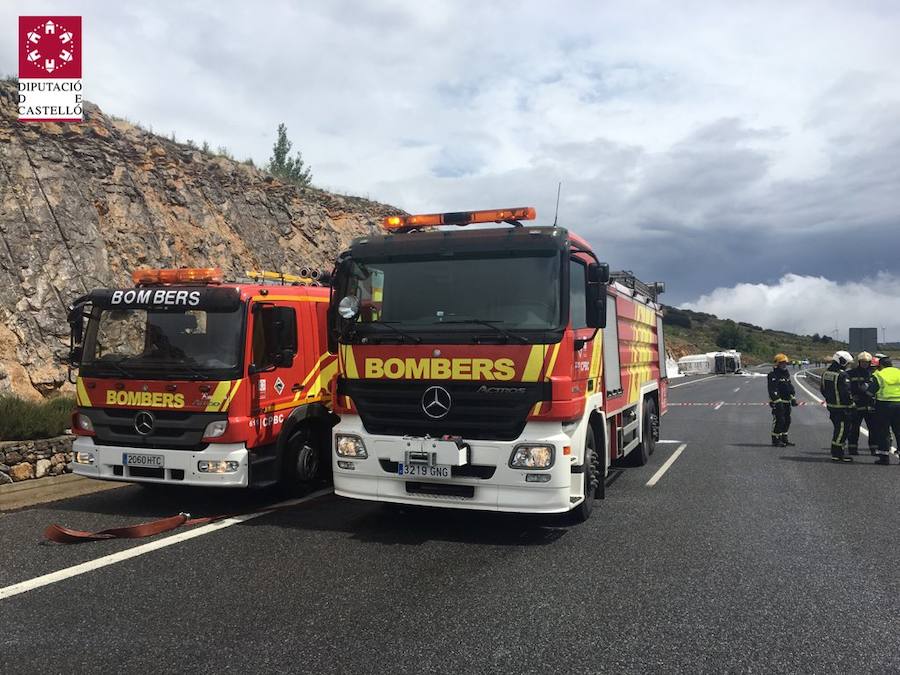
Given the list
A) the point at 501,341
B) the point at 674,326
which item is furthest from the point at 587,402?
the point at 674,326

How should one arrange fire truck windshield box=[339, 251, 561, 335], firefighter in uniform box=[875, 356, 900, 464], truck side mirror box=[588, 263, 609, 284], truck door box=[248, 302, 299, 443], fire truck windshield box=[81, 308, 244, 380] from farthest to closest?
firefighter in uniform box=[875, 356, 900, 464]
truck door box=[248, 302, 299, 443]
fire truck windshield box=[81, 308, 244, 380]
truck side mirror box=[588, 263, 609, 284]
fire truck windshield box=[339, 251, 561, 335]

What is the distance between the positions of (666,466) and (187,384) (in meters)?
6.85

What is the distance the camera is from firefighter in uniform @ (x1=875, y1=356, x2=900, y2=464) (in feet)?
34.8

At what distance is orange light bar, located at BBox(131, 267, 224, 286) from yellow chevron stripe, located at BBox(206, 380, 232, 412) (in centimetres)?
138

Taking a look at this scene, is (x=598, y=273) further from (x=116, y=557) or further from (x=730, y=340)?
(x=730, y=340)

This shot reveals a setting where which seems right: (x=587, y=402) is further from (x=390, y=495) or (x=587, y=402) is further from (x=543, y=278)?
(x=390, y=495)

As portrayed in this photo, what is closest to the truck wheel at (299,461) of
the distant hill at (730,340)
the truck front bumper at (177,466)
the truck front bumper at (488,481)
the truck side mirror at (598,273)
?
the truck front bumper at (177,466)

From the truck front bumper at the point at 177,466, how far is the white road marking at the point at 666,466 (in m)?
4.93

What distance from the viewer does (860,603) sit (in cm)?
443

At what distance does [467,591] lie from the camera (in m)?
4.62

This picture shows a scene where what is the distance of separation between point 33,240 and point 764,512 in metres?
14.3

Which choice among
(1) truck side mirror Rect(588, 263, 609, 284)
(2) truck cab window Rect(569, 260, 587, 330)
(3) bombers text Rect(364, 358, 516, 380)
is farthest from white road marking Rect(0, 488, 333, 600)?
(1) truck side mirror Rect(588, 263, 609, 284)

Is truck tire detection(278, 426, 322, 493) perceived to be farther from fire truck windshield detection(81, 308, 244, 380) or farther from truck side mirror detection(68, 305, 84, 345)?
truck side mirror detection(68, 305, 84, 345)

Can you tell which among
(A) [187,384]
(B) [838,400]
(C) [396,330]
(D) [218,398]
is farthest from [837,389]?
(A) [187,384]
